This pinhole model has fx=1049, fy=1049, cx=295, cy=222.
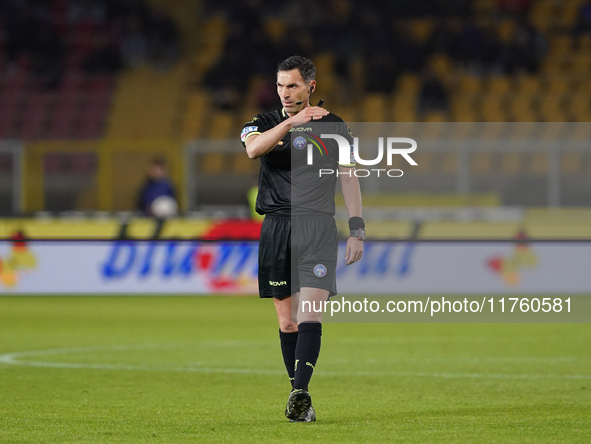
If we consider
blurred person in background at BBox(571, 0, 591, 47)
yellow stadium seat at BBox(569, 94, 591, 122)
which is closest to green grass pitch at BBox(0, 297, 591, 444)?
yellow stadium seat at BBox(569, 94, 591, 122)

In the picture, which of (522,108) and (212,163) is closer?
(212,163)

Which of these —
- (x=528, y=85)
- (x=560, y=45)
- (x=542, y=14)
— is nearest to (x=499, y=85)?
(x=528, y=85)

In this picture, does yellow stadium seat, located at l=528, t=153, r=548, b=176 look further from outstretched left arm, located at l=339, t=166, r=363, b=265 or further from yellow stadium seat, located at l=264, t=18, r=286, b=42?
outstretched left arm, located at l=339, t=166, r=363, b=265

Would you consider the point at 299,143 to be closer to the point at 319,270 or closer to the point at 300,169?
the point at 300,169

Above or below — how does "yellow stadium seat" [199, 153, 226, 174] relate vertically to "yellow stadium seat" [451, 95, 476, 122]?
below

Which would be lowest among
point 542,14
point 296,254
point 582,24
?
point 296,254

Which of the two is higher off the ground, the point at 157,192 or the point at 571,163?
the point at 571,163

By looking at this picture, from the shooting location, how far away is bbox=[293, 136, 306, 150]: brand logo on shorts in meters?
5.10

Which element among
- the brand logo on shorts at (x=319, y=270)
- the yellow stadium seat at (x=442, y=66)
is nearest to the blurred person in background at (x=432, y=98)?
the yellow stadium seat at (x=442, y=66)

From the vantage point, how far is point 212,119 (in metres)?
19.7

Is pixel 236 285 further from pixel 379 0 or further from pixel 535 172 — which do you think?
pixel 379 0

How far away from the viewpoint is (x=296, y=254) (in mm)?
5152

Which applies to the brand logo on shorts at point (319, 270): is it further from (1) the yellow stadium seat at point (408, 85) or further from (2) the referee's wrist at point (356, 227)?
(1) the yellow stadium seat at point (408, 85)

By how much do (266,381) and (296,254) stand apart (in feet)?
6.53
